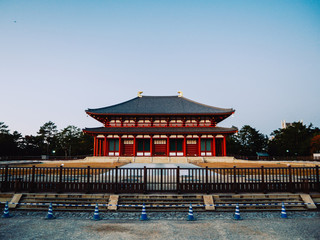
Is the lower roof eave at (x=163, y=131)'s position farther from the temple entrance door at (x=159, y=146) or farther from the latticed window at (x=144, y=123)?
the latticed window at (x=144, y=123)

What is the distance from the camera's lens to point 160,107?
4138 centimetres

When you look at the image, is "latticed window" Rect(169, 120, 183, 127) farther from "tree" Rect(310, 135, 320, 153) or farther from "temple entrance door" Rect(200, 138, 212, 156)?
"tree" Rect(310, 135, 320, 153)

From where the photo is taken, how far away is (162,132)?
33.9 meters

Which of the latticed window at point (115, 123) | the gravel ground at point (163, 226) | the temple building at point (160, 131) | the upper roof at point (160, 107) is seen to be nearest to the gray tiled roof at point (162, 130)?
the temple building at point (160, 131)

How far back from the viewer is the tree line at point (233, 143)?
159 feet

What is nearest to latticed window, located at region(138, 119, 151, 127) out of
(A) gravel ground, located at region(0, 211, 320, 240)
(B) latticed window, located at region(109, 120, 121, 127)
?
(B) latticed window, located at region(109, 120, 121, 127)

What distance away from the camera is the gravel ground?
563cm

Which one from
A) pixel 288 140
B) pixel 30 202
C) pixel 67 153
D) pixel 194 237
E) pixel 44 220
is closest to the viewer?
pixel 194 237

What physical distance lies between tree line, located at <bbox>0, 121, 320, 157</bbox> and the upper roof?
19.7 m

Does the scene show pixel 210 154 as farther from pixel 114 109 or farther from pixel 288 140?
pixel 288 140

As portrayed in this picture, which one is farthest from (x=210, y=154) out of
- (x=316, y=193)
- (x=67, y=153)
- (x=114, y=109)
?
(x=67, y=153)

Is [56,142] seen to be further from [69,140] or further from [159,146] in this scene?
[159,146]

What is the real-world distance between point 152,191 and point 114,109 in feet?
106

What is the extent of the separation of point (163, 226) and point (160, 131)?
91.1 ft
